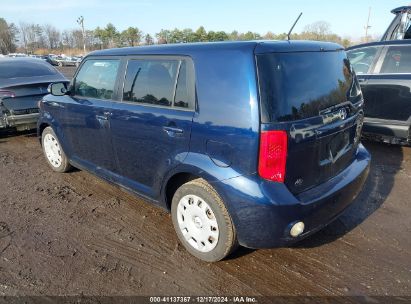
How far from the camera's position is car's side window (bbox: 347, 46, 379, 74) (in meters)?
6.01

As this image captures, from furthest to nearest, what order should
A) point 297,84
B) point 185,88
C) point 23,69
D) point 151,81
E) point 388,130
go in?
point 23,69 < point 388,130 < point 151,81 < point 185,88 < point 297,84

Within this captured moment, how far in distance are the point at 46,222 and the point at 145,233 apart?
3.78 feet

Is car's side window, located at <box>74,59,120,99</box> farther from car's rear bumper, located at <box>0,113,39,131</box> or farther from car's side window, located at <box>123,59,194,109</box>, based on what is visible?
car's rear bumper, located at <box>0,113,39,131</box>

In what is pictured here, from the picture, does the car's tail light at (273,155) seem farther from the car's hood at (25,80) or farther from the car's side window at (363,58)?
the car's hood at (25,80)

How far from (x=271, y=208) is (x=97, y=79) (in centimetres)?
264

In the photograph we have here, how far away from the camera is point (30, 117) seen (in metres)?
6.93

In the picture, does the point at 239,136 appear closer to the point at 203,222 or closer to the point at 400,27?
the point at 203,222

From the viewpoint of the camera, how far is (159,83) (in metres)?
3.24

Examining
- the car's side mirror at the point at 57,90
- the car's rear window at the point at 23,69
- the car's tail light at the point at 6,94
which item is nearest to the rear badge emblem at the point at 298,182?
the car's side mirror at the point at 57,90

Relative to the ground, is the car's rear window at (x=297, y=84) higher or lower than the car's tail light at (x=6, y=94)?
higher

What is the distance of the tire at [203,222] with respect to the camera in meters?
2.80

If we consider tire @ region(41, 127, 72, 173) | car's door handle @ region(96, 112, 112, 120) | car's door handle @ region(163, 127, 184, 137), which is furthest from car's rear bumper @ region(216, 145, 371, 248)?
tire @ region(41, 127, 72, 173)

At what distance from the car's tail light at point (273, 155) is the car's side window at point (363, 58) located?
431 centimetres

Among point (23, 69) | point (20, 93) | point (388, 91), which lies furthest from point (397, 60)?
point (23, 69)
